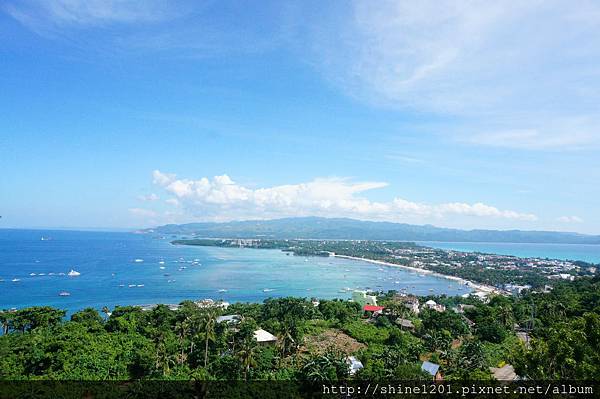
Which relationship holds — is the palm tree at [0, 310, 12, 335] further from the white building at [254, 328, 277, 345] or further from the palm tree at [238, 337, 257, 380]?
the palm tree at [238, 337, 257, 380]

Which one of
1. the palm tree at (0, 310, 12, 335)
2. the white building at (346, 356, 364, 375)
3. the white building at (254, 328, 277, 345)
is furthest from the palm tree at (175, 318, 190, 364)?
the palm tree at (0, 310, 12, 335)

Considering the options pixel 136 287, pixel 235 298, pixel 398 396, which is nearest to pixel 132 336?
pixel 398 396

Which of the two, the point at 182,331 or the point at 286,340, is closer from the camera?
the point at 182,331

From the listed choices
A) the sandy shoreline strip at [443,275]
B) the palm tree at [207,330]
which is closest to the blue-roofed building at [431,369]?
the palm tree at [207,330]

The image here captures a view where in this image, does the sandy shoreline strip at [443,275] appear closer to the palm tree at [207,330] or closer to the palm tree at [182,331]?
the palm tree at [207,330]

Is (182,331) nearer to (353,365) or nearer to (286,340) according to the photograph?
(286,340)

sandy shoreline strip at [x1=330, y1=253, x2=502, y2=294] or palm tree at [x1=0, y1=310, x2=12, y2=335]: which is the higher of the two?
palm tree at [x1=0, y1=310, x2=12, y2=335]

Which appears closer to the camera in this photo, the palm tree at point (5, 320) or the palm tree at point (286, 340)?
the palm tree at point (286, 340)

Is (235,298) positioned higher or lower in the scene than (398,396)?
lower

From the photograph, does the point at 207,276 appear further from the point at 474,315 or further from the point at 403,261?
the point at 403,261

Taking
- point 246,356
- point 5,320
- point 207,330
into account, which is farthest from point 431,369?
point 5,320

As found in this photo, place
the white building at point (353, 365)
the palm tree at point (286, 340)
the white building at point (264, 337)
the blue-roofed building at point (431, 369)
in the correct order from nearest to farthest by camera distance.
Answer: the blue-roofed building at point (431, 369)
the white building at point (353, 365)
the palm tree at point (286, 340)
the white building at point (264, 337)
